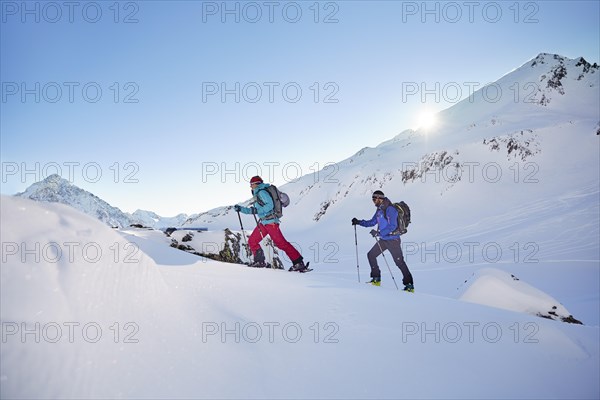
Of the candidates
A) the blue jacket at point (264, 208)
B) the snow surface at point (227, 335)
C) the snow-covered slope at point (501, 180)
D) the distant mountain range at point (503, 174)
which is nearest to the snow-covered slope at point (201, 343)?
the snow surface at point (227, 335)

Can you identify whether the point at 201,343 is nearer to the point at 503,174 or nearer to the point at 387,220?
the point at 387,220

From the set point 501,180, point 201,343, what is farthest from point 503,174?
point 201,343

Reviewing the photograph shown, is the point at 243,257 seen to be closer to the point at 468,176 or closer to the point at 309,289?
the point at 309,289

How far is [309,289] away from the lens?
3715 mm

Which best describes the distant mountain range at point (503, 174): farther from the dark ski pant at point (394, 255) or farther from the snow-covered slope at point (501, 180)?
the dark ski pant at point (394, 255)

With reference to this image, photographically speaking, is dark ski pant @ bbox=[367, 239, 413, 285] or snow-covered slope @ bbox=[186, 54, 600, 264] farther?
snow-covered slope @ bbox=[186, 54, 600, 264]

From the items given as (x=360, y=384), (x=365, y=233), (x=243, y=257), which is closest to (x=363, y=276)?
(x=243, y=257)

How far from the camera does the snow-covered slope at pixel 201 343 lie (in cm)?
163

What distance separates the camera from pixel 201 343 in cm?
204

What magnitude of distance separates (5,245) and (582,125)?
169ft

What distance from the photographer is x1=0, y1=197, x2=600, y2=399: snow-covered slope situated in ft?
5.36

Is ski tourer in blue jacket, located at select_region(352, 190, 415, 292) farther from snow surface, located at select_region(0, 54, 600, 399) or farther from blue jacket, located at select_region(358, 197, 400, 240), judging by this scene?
snow surface, located at select_region(0, 54, 600, 399)

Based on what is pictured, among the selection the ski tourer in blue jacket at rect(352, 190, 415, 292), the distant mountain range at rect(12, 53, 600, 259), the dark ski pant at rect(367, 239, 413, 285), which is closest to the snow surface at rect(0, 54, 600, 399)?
the dark ski pant at rect(367, 239, 413, 285)

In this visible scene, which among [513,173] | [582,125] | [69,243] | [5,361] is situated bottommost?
[5,361]
